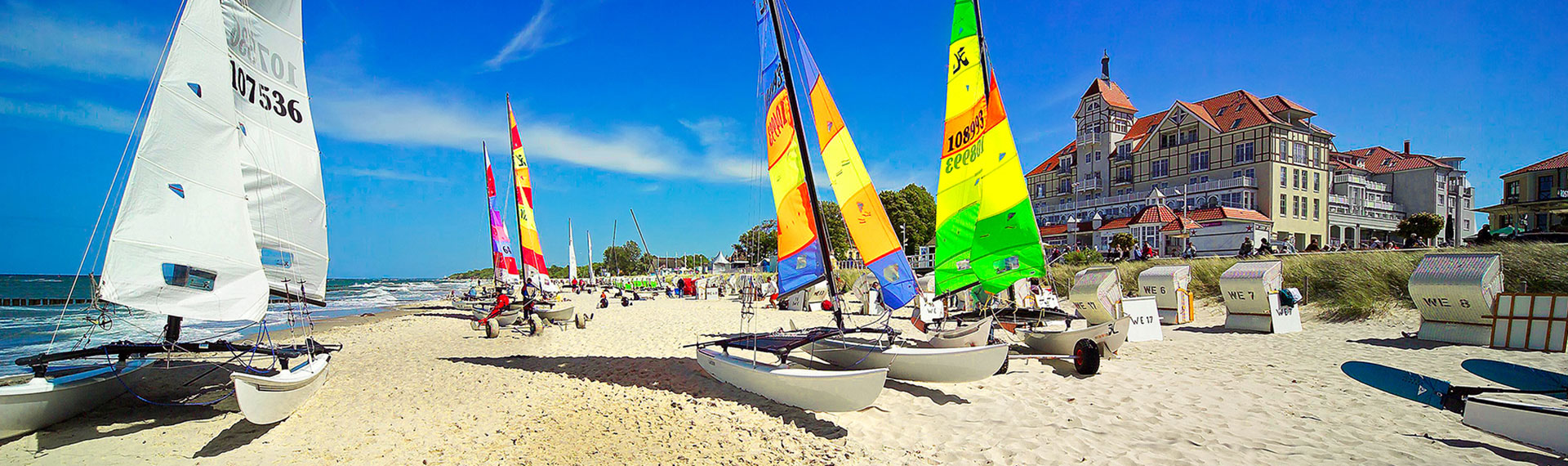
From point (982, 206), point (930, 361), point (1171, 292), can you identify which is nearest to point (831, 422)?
point (930, 361)

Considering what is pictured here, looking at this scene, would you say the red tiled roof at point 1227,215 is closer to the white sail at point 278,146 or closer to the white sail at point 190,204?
the white sail at point 278,146

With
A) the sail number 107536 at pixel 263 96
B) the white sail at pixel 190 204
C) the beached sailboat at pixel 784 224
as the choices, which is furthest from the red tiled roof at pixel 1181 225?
the white sail at pixel 190 204

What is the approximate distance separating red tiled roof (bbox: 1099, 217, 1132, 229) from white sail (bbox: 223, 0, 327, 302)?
37.0m

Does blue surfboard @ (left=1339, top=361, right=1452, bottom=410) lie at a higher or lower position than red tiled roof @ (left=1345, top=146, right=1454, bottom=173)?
lower

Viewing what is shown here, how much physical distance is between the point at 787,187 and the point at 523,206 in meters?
13.6

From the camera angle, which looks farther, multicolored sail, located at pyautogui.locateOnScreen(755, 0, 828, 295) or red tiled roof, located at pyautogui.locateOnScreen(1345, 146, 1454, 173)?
red tiled roof, located at pyautogui.locateOnScreen(1345, 146, 1454, 173)

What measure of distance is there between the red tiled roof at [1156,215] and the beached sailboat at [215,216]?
115 ft

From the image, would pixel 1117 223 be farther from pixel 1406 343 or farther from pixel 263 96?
pixel 263 96

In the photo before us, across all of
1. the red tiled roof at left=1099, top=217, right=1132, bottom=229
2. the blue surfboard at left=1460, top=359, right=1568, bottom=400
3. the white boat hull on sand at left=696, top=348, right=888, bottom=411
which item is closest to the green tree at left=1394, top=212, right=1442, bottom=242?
the red tiled roof at left=1099, top=217, right=1132, bottom=229

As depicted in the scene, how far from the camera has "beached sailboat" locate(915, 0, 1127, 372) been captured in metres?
9.21

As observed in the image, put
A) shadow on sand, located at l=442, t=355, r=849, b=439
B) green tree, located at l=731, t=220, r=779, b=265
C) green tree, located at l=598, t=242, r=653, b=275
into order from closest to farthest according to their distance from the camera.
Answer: shadow on sand, located at l=442, t=355, r=849, b=439
green tree, located at l=731, t=220, r=779, b=265
green tree, located at l=598, t=242, r=653, b=275

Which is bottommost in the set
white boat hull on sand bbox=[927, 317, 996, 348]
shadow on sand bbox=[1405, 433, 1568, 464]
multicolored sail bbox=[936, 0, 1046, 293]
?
shadow on sand bbox=[1405, 433, 1568, 464]

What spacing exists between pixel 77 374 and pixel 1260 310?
1772 centimetres

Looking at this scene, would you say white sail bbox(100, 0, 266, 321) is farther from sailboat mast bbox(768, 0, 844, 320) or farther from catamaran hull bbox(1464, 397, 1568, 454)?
catamaran hull bbox(1464, 397, 1568, 454)
